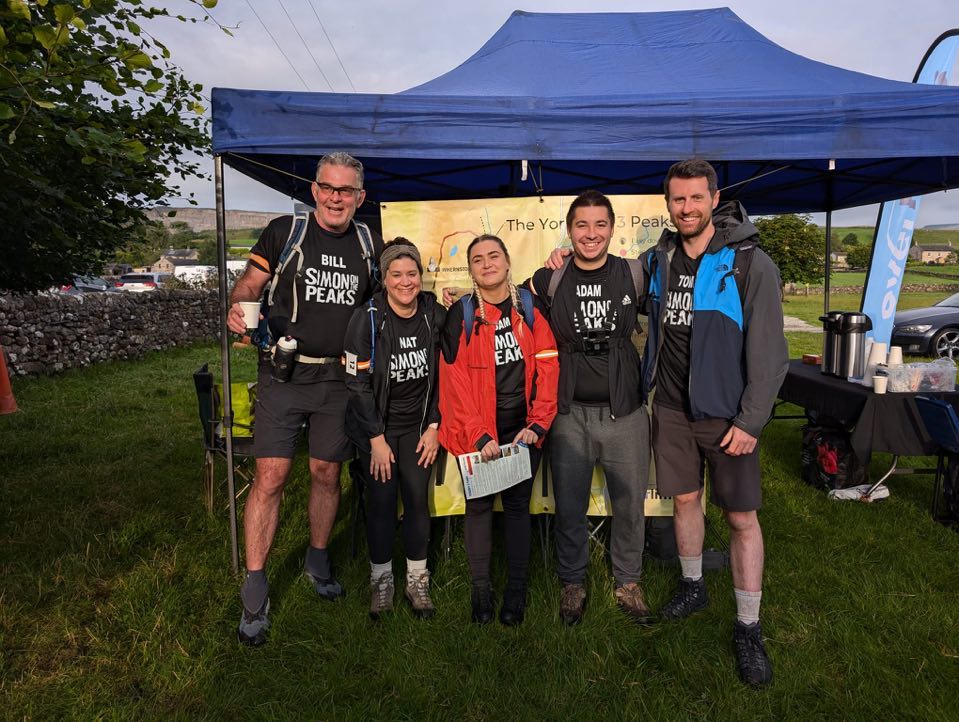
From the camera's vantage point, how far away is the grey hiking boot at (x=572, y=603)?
9.48 ft

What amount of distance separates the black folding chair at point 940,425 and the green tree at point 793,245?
36.2 m

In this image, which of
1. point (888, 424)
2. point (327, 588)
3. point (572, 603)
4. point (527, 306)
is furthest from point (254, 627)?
point (888, 424)

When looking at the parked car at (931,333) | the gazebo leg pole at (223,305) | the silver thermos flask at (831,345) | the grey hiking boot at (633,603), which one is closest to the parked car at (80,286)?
the gazebo leg pole at (223,305)

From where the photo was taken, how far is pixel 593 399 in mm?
2824

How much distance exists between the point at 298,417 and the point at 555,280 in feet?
4.69

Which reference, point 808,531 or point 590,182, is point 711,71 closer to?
point 590,182

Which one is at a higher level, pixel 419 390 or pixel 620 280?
pixel 620 280

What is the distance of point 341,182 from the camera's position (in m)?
2.81

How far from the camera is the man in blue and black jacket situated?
2.47 m

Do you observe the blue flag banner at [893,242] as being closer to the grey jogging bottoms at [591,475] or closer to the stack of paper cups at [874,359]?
the stack of paper cups at [874,359]

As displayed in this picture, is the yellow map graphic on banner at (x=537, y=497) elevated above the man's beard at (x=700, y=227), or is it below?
below

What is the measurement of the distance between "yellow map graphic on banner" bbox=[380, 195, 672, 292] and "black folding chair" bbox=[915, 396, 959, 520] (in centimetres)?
211

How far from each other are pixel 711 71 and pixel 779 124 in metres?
1.38

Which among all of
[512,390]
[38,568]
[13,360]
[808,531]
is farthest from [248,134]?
[13,360]
